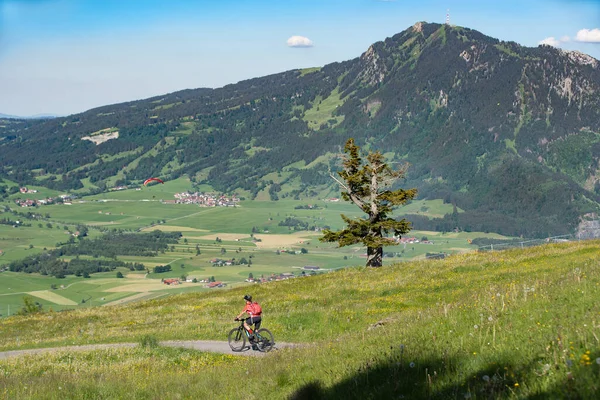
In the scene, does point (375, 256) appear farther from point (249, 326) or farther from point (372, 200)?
point (249, 326)

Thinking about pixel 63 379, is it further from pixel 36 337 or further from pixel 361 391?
pixel 36 337

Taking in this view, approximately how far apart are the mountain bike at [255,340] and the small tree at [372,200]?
23717mm

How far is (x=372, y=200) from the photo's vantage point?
4844 cm

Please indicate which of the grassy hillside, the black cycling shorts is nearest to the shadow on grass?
the grassy hillside

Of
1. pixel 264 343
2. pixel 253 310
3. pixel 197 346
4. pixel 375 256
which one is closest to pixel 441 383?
pixel 264 343

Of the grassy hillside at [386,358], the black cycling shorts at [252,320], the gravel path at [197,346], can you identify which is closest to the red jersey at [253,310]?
the black cycling shorts at [252,320]

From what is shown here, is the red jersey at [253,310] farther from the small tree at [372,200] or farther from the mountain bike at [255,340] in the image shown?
the small tree at [372,200]

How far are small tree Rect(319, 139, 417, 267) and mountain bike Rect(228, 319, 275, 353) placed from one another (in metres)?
23.7

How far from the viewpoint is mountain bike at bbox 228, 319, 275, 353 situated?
24.1 meters

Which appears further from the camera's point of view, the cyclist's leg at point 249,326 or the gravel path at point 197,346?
the gravel path at point 197,346

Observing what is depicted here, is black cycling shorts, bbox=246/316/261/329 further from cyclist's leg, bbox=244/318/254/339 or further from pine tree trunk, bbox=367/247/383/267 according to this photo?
pine tree trunk, bbox=367/247/383/267

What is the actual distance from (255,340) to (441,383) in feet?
48.4

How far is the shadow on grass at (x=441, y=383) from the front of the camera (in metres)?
8.35

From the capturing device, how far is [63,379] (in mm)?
15891
